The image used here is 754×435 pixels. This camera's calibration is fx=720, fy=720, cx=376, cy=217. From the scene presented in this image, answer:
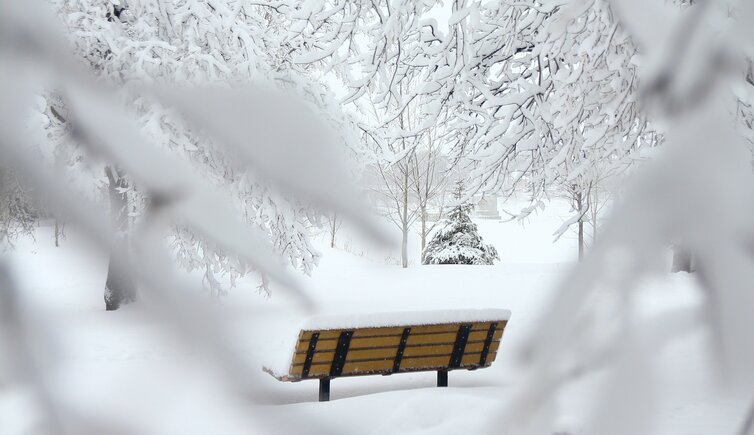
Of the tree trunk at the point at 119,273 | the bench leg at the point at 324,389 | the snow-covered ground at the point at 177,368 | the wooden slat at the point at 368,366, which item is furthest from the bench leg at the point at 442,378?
the tree trunk at the point at 119,273

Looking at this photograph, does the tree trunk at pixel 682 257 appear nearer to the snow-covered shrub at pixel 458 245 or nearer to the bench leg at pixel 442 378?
the bench leg at pixel 442 378

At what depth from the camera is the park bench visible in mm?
4312

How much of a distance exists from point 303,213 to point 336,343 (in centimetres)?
415

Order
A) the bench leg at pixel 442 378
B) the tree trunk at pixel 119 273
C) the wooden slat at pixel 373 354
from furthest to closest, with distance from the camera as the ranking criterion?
the bench leg at pixel 442 378 → the wooden slat at pixel 373 354 → the tree trunk at pixel 119 273

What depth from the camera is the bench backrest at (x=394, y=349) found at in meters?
4.34

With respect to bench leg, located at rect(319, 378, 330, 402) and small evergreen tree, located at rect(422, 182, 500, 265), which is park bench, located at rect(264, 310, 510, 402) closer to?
bench leg, located at rect(319, 378, 330, 402)

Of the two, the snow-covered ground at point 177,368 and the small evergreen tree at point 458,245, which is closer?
the snow-covered ground at point 177,368

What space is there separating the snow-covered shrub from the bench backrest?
12.8 meters

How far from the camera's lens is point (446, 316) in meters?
4.63

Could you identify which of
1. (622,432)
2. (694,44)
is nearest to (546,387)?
(622,432)

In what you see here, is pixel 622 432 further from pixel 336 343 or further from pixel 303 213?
pixel 336 343

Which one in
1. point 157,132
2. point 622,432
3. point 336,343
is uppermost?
point 157,132

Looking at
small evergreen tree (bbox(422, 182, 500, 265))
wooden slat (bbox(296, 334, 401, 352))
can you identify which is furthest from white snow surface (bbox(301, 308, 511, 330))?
small evergreen tree (bbox(422, 182, 500, 265))

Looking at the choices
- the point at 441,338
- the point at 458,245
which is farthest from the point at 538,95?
the point at 458,245
